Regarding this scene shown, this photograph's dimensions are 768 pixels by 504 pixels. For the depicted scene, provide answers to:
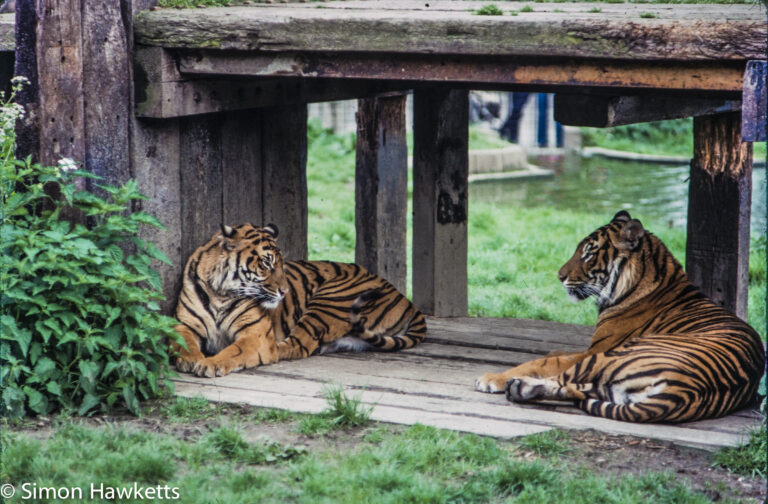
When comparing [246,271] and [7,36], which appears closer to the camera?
[246,271]

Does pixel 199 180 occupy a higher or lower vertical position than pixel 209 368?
higher

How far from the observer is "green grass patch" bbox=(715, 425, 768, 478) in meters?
4.12

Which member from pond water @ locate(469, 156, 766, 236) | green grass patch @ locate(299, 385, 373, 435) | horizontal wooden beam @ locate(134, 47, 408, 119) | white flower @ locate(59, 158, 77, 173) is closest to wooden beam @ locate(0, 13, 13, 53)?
horizontal wooden beam @ locate(134, 47, 408, 119)

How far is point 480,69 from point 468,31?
0.20 m

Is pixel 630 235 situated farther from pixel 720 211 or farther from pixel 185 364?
pixel 185 364

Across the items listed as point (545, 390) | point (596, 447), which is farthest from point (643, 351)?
point (596, 447)

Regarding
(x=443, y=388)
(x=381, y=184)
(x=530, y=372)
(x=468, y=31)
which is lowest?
(x=443, y=388)

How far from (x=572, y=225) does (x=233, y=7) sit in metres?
6.64

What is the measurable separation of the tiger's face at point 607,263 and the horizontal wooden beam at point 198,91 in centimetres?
168

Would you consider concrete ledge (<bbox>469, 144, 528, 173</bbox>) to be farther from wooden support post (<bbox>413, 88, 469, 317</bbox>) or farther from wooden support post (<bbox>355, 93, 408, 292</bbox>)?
wooden support post (<bbox>413, 88, 469, 317</bbox>)

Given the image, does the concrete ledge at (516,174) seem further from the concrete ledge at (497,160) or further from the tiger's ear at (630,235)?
the tiger's ear at (630,235)

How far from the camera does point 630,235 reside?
218 inches

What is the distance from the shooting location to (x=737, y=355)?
487 cm

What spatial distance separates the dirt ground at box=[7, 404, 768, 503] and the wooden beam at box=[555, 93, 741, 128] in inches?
85.4
